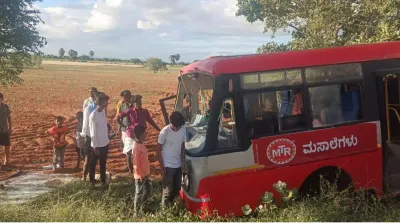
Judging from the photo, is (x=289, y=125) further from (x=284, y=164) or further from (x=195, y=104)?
(x=195, y=104)

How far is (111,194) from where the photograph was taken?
6.96 meters

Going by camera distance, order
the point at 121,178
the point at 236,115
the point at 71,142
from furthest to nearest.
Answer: the point at 71,142 < the point at 121,178 < the point at 236,115

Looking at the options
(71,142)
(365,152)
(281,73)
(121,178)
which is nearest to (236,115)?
(281,73)

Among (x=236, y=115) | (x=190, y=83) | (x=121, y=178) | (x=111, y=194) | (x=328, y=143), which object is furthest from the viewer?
(x=121, y=178)

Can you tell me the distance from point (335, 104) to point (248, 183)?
5.76ft

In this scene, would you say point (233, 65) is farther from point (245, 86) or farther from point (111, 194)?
point (111, 194)

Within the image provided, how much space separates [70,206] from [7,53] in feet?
15.9

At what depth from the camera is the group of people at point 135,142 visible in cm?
555

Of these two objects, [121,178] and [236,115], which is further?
[121,178]

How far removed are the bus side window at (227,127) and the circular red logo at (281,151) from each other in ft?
1.73

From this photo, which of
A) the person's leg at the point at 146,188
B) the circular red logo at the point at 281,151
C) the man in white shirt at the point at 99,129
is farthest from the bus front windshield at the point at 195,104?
the man in white shirt at the point at 99,129

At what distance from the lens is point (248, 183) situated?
17.8 feet

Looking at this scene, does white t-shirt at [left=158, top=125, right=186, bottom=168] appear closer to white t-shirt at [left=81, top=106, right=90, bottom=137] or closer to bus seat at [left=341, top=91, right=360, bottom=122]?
white t-shirt at [left=81, top=106, right=90, bottom=137]

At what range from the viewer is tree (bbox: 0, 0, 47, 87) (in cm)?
849
